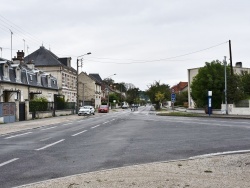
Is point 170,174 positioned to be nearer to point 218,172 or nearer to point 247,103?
point 218,172

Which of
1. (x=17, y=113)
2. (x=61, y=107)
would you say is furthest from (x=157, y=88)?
(x=17, y=113)

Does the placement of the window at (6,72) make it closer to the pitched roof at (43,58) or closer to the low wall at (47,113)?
the low wall at (47,113)

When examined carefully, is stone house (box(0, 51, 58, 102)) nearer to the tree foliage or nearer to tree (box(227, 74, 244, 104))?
the tree foliage

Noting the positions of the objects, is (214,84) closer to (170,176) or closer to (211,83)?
(211,83)

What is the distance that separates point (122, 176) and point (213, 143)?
6.96 metres

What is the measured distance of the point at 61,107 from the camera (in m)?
51.5

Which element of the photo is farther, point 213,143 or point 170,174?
point 213,143

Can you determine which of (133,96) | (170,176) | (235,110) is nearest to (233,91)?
(235,110)

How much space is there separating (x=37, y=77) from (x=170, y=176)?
4593cm

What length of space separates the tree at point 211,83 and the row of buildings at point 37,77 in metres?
22.6

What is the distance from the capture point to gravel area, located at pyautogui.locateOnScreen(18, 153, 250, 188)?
248 inches

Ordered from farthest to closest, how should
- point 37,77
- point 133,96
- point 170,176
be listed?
point 133,96, point 37,77, point 170,176

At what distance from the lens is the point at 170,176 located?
7023 mm

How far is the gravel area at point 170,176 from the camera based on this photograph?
630cm
